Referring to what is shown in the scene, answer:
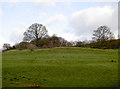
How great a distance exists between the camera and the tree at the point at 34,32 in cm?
5822

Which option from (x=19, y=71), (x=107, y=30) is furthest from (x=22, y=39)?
(x=19, y=71)

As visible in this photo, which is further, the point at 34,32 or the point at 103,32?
the point at 34,32

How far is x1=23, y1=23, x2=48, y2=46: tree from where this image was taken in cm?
5822

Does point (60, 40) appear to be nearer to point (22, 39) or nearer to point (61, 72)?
point (22, 39)

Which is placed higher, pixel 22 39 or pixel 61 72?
pixel 22 39

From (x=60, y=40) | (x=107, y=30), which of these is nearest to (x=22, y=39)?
(x=60, y=40)

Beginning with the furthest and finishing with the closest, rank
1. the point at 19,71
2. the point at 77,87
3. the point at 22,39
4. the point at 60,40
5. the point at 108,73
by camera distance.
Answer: the point at 60,40 → the point at 22,39 → the point at 19,71 → the point at 108,73 → the point at 77,87

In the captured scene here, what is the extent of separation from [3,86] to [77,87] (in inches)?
177

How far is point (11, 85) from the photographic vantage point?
9.44 m

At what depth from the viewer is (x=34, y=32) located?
194ft

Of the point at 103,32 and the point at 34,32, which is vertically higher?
the point at 34,32

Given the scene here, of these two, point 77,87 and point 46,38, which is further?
point 46,38

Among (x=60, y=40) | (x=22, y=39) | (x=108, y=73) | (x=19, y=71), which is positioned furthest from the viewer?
(x=60, y=40)

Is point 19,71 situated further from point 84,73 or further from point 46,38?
point 46,38
